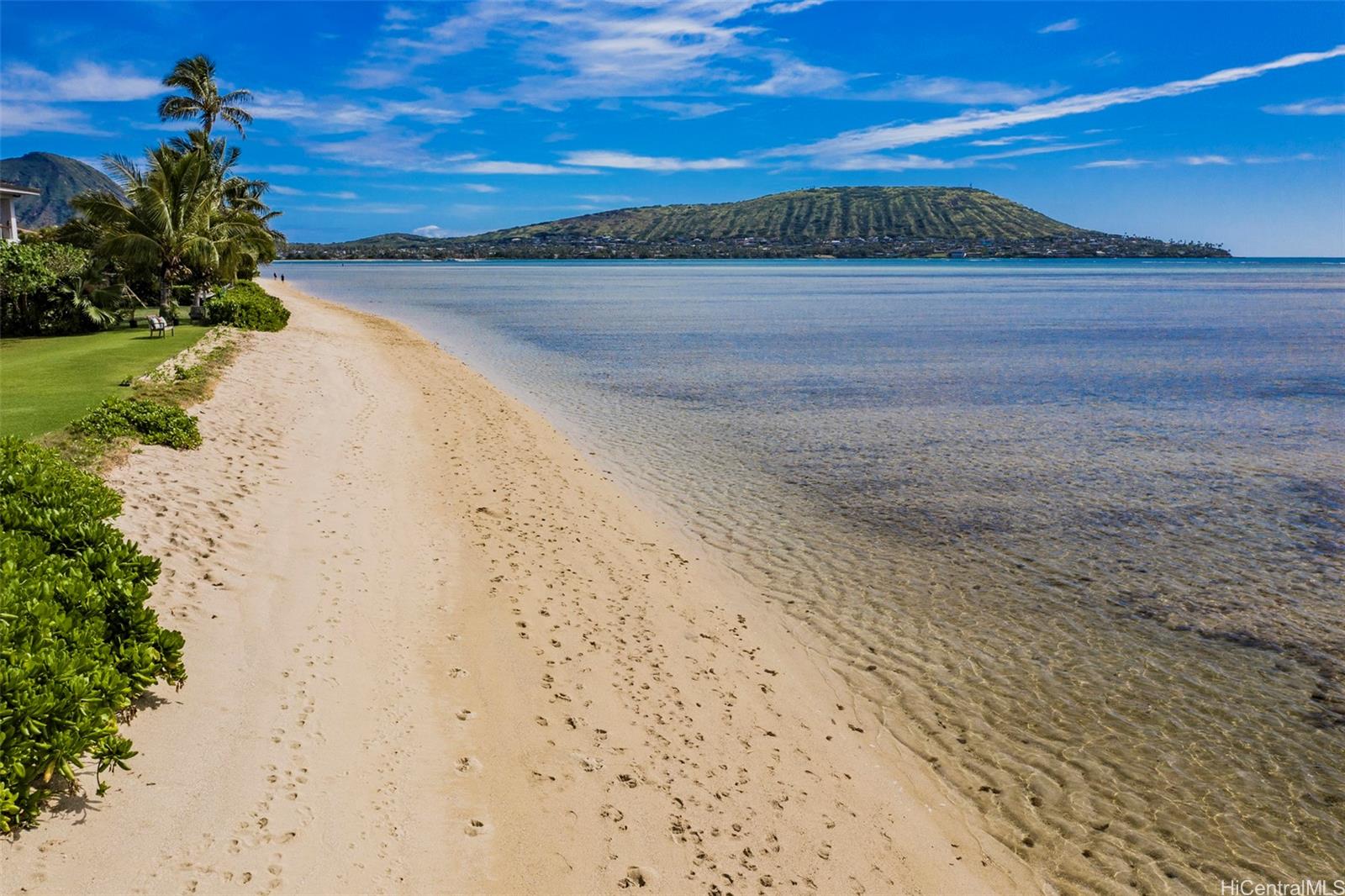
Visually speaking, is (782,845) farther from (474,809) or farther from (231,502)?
(231,502)

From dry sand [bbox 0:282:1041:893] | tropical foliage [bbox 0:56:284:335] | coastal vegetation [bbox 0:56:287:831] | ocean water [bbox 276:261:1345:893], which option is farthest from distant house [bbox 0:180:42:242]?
dry sand [bbox 0:282:1041:893]

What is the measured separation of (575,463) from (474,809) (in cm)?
1034

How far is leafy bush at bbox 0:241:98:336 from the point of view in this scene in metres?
25.0

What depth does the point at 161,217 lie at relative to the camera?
30422mm

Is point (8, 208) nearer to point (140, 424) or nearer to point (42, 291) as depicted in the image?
point (42, 291)

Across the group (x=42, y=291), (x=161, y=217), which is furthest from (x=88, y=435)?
(x=161, y=217)

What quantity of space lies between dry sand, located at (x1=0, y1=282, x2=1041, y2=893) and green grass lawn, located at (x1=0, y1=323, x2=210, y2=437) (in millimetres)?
3141

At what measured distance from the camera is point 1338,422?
20703mm

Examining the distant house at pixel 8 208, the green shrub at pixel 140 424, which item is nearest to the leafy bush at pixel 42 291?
the green shrub at pixel 140 424

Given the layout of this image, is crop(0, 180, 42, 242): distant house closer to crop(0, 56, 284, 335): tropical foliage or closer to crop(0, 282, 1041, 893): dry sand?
crop(0, 56, 284, 335): tropical foliage

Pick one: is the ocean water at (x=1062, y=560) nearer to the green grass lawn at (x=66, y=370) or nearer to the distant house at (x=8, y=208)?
the green grass lawn at (x=66, y=370)

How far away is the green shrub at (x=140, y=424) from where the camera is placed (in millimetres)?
11719

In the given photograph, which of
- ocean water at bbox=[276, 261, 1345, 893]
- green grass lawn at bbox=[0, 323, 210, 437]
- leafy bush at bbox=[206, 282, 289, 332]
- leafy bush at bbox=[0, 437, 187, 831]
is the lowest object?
ocean water at bbox=[276, 261, 1345, 893]

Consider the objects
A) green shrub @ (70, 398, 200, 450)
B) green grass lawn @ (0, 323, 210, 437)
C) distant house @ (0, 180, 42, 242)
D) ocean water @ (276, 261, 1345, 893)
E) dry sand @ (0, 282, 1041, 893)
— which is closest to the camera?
dry sand @ (0, 282, 1041, 893)
